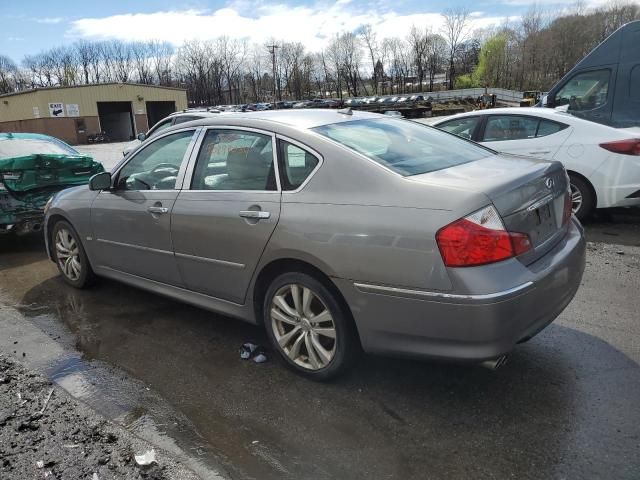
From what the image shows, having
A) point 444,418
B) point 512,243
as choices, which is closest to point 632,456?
point 444,418

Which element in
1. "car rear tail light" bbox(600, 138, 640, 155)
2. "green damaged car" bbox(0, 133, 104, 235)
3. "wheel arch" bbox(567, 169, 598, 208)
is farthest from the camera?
"green damaged car" bbox(0, 133, 104, 235)

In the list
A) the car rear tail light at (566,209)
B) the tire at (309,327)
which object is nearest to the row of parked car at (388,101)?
the car rear tail light at (566,209)

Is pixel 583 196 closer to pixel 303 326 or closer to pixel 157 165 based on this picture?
pixel 303 326

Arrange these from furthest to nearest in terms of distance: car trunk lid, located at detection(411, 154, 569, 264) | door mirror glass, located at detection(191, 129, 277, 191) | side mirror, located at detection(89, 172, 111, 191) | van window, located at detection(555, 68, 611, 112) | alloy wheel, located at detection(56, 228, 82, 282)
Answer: van window, located at detection(555, 68, 611, 112), alloy wheel, located at detection(56, 228, 82, 282), side mirror, located at detection(89, 172, 111, 191), door mirror glass, located at detection(191, 129, 277, 191), car trunk lid, located at detection(411, 154, 569, 264)

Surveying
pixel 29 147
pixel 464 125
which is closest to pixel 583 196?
pixel 464 125

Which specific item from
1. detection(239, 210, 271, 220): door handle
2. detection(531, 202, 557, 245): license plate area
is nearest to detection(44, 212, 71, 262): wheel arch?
detection(239, 210, 271, 220): door handle

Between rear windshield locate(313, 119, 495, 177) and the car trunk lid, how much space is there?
0.46ft

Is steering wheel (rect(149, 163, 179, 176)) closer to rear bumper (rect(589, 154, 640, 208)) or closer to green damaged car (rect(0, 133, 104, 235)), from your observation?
green damaged car (rect(0, 133, 104, 235))

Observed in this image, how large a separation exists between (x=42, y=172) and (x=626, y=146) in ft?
24.9

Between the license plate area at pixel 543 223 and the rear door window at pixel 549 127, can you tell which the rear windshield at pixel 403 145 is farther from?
the rear door window at pixel 549 127

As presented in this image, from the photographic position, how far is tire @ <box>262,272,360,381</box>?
119 inches

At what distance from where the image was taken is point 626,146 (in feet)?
20.4

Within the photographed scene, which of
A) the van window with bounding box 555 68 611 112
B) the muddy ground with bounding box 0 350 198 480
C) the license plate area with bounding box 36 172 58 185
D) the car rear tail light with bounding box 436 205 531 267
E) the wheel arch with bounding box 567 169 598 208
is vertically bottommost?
the muddy ground with bounding box 0 350 198 480

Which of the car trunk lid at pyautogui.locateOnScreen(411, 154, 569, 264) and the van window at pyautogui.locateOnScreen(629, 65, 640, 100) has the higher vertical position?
the van window at pyautogui.locateOnScreen(629, 65, 640, 100)
